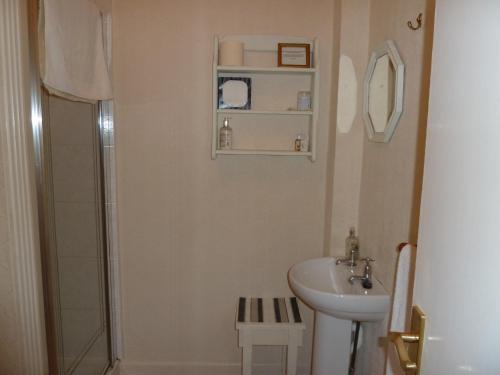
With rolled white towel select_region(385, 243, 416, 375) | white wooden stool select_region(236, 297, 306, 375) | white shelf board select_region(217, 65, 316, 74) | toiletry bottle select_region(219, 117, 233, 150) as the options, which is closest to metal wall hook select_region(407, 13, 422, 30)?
white shelf board select_region(217, 65, 316, 74)

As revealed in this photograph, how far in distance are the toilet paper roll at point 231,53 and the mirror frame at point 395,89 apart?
69cm

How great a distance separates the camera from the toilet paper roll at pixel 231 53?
2.07m

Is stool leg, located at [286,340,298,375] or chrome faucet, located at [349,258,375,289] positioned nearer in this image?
chrome faucet, located at [349,258,375,289]

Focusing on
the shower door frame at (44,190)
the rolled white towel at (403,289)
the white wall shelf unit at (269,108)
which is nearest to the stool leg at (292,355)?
the rolled white towel at (403,289)

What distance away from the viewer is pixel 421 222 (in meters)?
0.83

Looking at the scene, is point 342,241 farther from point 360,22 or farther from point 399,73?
point 360,22

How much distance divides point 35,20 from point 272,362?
7.45 ft

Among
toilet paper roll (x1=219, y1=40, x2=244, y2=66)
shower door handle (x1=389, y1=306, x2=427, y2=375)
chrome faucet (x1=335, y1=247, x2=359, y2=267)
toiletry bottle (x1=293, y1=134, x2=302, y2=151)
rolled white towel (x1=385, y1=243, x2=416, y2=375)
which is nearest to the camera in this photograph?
shower door handle (x1=389, y1=306, x2=427, y2=375)

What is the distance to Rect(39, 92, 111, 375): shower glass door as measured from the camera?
1636 mm

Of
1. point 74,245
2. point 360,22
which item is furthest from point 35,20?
point 360,22

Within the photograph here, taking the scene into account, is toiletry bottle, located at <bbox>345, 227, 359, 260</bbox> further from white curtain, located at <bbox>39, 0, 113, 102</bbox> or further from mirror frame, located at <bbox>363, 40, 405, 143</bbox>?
white curtain, located at <bbox>39, 0, 113, 102</bbox>

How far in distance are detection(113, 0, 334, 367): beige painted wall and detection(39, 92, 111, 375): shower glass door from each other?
0.54ft

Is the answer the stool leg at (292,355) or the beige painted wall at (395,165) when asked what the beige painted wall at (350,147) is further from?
the stool leg at (292,355)

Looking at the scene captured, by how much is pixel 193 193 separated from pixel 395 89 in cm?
128
